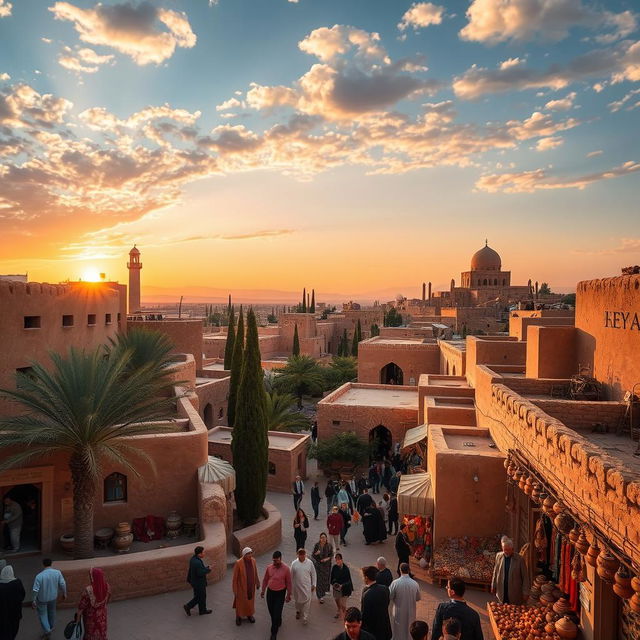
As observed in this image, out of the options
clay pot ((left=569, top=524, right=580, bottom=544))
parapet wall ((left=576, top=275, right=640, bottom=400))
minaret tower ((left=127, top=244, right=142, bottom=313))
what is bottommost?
clay pot ((left=569, top=524, right=580, bottom=544))

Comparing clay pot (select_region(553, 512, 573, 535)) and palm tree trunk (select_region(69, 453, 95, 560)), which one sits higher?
clay pot (select_region(553, 512, 573, 535))

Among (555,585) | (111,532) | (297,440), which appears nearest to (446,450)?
(555,585)

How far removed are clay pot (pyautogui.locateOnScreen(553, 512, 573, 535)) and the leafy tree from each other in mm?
Result: 12594

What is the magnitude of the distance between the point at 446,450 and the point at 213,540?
4933 millimetres

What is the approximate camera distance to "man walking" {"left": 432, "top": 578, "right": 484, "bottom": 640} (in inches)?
222

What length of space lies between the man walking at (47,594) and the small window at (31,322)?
7809 mm

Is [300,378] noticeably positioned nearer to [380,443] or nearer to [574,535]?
[380,443]

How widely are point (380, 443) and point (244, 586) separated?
1307 cm

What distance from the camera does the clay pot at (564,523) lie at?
591 centimetres

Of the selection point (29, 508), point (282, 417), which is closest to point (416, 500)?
point (29, 508)

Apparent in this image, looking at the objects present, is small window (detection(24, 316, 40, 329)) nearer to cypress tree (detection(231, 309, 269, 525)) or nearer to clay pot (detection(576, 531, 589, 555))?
cypress tree (detection(231, 309, 269, 525))

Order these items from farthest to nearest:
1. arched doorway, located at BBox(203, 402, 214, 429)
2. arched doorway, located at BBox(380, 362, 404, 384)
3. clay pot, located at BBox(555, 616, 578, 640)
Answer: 1. arched doorway, located at BBox(380, 362, 404, 384)
2. arched doorway, located at BBox(203, 402, 214, 429)
3. clay pot, located at BBox(555, 616, 578, 640)

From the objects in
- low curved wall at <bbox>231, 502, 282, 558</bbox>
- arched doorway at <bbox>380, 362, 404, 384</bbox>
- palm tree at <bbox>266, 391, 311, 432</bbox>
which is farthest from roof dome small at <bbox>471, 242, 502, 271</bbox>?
low curved wall at <bbox>231, 502, 282, 558</bbox>

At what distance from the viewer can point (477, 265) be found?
7619 centimetres
